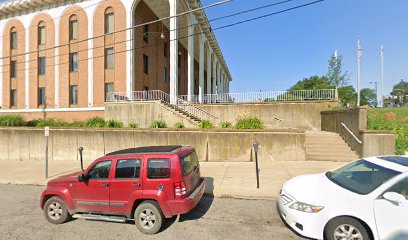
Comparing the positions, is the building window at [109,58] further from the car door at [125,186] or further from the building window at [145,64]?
the car door at [125,186]

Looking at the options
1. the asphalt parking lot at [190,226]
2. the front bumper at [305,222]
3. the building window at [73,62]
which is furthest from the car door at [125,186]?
the building window at [73,62]

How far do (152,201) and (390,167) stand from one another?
4.49m

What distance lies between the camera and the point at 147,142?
37.3 ft

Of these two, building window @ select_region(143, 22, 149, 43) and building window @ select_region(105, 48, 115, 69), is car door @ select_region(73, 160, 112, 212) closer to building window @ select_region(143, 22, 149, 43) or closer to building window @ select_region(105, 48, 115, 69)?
building window @ select_region(105, 48, 115, 69)

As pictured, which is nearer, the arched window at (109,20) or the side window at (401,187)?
the side window at (401,187)

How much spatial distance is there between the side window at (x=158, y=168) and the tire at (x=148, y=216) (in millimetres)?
566

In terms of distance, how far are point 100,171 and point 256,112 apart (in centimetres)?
1313

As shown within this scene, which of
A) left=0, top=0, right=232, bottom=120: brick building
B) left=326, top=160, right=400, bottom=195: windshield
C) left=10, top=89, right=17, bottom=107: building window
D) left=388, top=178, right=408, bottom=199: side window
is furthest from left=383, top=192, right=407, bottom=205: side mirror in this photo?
left=10, top=89, right=17, bottom=107: building window

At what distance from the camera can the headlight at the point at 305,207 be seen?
3780mm

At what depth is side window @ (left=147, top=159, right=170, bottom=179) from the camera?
4508mm

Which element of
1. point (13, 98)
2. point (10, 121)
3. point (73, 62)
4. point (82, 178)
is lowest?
point (82, 178)

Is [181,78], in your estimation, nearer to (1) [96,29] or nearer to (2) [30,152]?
(1) [96,29]

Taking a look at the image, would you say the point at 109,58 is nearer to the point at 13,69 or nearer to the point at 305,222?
the point at 13,69

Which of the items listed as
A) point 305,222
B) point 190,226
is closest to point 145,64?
point 190,226
